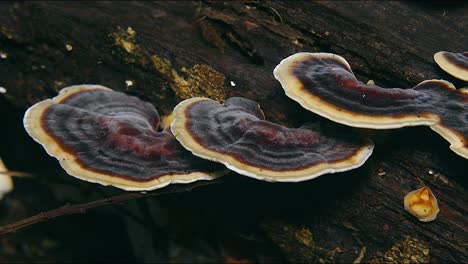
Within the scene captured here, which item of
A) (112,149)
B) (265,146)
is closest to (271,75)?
(265,146)

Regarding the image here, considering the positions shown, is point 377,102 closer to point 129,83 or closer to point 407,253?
point 407,253

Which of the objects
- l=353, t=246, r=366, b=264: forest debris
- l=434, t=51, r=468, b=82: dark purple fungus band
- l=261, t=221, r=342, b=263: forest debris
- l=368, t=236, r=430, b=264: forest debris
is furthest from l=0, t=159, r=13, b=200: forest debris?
l=434, t=51, r=468, b=82: dark purple fungus band

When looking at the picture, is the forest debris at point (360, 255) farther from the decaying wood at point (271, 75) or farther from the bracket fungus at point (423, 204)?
the bracket fungus at point (423, 204)

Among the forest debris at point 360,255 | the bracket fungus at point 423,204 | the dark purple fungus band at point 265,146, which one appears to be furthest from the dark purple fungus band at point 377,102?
the forest debris at point 360,255

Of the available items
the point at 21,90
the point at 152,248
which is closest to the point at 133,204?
the point at 152,248

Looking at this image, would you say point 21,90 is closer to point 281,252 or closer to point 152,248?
point 152,248
